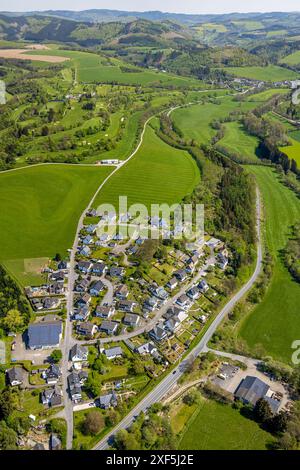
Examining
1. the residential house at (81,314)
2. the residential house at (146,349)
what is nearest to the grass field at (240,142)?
the residential house at (81,314)

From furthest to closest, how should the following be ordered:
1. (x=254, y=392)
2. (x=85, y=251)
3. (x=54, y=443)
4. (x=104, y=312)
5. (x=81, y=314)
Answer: (x=85, y=251)
(x=104, y=312)
(x=81, y=314)
(x=254, y=392)
(x=54, y=443)

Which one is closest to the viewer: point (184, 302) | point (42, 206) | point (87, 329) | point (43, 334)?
point (43, 334)

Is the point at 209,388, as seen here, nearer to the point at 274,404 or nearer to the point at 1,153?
the point at 274,404

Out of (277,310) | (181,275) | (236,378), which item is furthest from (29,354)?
(277,310)

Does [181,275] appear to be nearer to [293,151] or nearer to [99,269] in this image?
[99,269]
